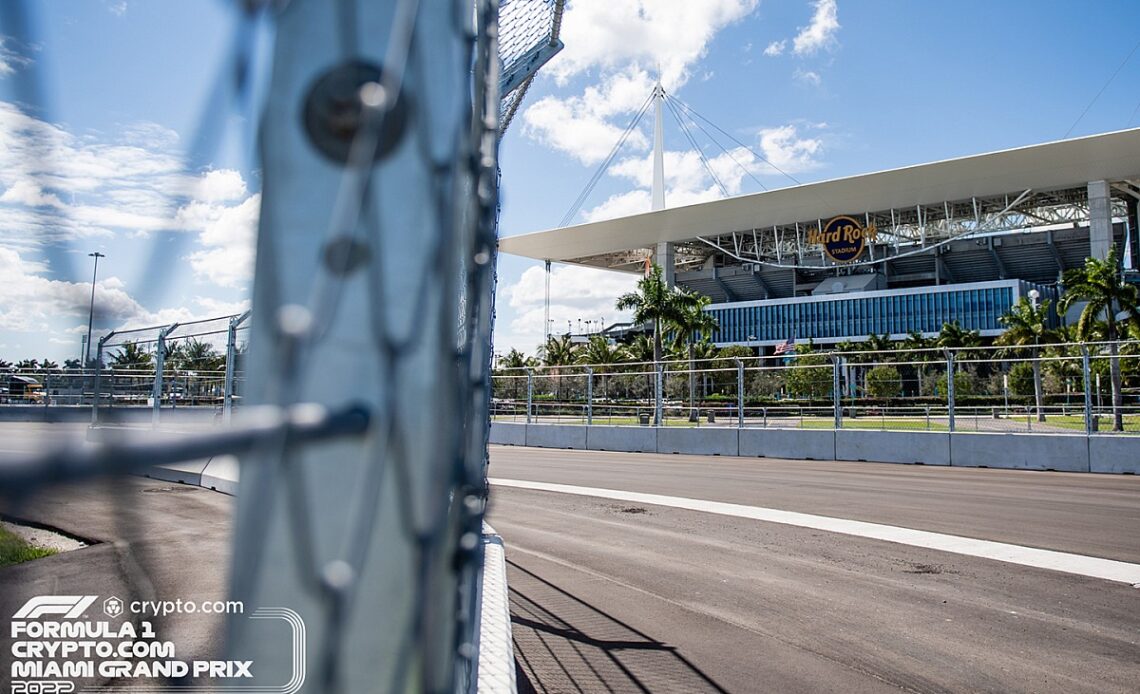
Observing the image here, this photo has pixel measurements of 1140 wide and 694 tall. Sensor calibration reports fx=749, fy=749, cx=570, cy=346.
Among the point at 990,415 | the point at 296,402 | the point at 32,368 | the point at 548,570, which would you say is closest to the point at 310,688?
the point at 296,402

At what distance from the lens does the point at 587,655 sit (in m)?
4.11

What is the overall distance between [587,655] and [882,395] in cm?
1762

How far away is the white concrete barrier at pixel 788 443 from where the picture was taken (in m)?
18.8

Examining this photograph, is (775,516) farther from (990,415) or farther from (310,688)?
(990,415)

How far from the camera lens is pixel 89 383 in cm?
121

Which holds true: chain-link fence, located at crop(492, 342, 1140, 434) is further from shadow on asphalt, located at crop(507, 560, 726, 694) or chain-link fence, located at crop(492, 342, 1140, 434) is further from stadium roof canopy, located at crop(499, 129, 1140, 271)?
stadium roof canopy, located at crop(499, 129, 1140, 271)

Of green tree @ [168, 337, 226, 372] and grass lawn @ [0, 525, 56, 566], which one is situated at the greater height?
green tree @ [168, 337, 226, 372]

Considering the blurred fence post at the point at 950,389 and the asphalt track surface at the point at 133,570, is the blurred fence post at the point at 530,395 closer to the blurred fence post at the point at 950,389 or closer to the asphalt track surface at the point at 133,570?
the blurred fence post at the point at 950,389

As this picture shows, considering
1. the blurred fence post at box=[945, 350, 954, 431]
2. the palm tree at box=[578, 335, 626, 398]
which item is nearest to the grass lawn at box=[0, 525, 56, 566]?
the blurred fence post at box=[945, 350, 954, 431]

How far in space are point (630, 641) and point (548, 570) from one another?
190 cm

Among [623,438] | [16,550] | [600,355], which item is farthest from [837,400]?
[600,355]

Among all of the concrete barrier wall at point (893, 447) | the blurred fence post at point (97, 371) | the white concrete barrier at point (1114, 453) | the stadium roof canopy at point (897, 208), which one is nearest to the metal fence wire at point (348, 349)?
the blurred fence post at point (97, 371)

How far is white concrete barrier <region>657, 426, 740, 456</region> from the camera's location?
2022 centimetres

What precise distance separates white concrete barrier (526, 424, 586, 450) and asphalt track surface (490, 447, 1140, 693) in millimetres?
13137
